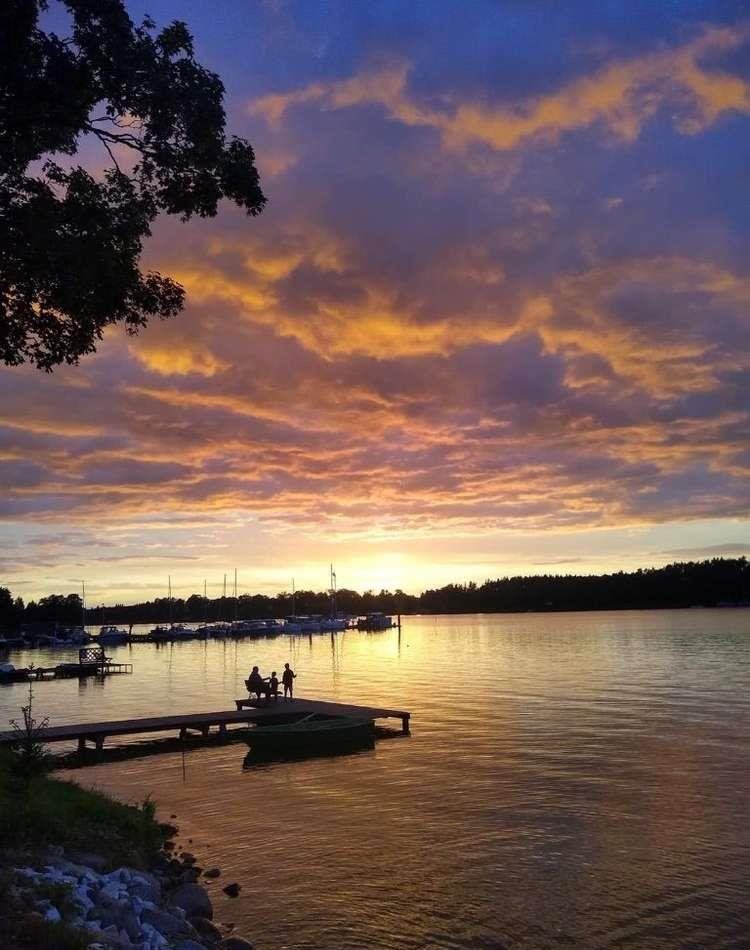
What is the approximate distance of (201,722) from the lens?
41781mm

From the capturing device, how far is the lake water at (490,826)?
1748 centimetres

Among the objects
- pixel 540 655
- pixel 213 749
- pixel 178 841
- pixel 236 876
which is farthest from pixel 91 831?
pixel 540 655

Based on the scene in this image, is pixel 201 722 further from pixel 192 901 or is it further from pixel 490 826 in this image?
pixel 192 901

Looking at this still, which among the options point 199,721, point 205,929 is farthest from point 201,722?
point 205,929

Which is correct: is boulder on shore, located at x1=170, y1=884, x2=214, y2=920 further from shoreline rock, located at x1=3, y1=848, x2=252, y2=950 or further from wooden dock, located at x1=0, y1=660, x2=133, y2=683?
wooden dock, located at x1=0, y1=660, x2=133, y2=683

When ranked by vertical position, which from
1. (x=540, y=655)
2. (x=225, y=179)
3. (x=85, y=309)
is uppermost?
(x=225, y=179)

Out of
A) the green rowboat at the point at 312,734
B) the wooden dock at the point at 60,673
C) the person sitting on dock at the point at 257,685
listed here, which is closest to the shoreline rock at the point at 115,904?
the green rowboat at the point at 312,734

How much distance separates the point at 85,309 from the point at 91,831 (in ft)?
39.4

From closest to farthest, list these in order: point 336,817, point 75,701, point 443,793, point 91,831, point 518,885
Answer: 1. point 91,831
2. point 518,885
3. point 336,817
4. point 443,793
5. point 75,701

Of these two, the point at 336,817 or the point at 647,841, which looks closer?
the point at 647,841

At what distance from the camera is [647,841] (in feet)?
75.7

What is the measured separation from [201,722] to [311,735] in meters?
Result: 7.66

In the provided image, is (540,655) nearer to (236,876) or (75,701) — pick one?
(75,701)

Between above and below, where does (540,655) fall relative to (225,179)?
below
